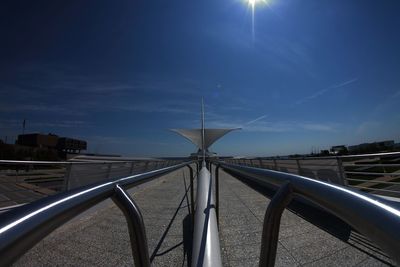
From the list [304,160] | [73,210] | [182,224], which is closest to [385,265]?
[182,224]

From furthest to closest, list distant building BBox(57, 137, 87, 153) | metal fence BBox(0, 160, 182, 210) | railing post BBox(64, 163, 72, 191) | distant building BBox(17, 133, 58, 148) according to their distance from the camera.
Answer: distant building BBox(57, 137, 87, 153)
distant building BBox(17, 133, 58, 148)
railing post BBox(64, 163, 72, 191)
metal fence BBox(0, 160, 182, 210)

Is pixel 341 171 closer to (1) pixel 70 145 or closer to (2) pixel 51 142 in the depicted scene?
(2) pixel 51 142

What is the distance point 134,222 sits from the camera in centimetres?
115

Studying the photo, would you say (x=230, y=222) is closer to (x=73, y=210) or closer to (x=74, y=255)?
(x=74, y=255)

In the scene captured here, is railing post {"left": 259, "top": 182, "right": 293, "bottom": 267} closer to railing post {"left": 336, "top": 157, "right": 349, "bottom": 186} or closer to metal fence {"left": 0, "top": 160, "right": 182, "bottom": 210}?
metal fence {"left": 0, "top": 160, "right": 182, "bottom": 210}

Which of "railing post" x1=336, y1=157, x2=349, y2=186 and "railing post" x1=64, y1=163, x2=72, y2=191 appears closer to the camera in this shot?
"railing post" x1=64, y1=163, x2=72, y2=191

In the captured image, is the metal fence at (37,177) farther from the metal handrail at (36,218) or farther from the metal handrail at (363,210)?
the metal handrail at (363,210)

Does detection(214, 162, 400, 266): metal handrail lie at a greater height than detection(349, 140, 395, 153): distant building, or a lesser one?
lesser

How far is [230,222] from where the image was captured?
15.8 feet

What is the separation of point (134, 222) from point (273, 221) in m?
0.54

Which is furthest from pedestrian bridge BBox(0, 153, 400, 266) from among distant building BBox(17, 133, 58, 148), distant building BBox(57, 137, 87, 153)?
distant building BBox(57, 137, 87, 153)

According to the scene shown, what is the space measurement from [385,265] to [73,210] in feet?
10.2

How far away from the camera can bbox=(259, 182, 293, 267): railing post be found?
1013 millimetres

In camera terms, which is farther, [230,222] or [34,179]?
[34,179]
